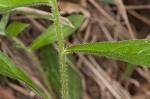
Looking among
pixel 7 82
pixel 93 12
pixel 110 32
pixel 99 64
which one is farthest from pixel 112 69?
pixel 7 82

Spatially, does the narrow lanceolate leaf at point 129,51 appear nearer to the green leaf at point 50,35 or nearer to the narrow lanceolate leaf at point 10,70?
the narrow lanceolate leaf at point 10,70

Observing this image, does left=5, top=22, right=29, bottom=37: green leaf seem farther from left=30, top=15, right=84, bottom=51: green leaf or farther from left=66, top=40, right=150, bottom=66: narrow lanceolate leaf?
left=66, top=40, right=150, bottom=66: narrow lanceolate leaf

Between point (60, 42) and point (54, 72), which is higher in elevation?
point (54, 72)

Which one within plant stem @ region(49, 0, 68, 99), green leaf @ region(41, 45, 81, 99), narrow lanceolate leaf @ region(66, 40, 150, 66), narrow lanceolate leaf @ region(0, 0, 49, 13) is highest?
green leaf @ region(41, 45, 81, 99)

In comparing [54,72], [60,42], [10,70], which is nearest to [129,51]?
[60,42]

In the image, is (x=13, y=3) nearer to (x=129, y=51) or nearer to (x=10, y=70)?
(x=10, y=70)

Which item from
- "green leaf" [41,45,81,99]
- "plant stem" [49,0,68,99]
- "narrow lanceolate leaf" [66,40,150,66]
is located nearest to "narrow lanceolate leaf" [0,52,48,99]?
"plant stem" [49,0,68,99]

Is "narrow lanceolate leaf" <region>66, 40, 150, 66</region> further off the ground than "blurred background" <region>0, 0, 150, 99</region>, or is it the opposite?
"blurred background" <region>0, 0, 150, 99</region>

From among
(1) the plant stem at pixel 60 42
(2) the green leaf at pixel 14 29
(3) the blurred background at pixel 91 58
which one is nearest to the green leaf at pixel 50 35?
(3) the blurred background at pixel 91 58
